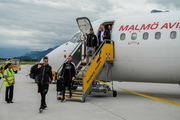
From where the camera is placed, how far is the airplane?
1176 centimetres

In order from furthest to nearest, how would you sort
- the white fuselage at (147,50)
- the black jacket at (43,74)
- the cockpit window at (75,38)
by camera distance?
the cockpit window at (75,38)
the white fuselage at (147,50)
the black jacket at (43,74)

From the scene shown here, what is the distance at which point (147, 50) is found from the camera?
12125 mm

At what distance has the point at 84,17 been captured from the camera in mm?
12695

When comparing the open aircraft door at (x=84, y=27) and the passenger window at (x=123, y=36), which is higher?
the open aircraft door at (x=84, y=27)

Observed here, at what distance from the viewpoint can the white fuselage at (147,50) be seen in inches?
463

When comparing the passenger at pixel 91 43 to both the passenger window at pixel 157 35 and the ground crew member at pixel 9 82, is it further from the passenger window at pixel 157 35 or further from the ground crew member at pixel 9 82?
the ground crew member at pixel 9 82

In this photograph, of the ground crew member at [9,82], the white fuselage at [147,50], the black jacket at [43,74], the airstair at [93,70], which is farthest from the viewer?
the white fuselage at [147,50]

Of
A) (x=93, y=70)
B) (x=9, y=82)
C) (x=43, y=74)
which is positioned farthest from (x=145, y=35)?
(x=9, y=82)

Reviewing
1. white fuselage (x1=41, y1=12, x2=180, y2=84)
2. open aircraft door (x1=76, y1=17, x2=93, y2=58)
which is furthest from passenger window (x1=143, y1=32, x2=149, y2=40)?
open aircraft door (x1=76, y1=17, x2=93, y2=58)

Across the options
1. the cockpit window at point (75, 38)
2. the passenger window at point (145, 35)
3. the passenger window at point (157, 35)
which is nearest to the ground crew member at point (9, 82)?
the cockpit window at point (75, 38)

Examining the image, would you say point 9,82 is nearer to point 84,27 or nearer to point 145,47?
point 84,27

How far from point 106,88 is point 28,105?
16.2 feet

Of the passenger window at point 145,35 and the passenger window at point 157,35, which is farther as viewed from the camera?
the passenger window at point 145,35

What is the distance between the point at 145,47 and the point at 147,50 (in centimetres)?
20
